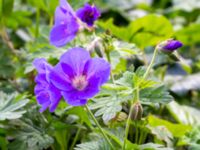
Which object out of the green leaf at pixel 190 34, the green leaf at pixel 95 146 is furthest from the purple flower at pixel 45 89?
the green leaf at pixel 190 34

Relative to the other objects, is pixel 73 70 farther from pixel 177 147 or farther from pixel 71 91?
pixel 177 147

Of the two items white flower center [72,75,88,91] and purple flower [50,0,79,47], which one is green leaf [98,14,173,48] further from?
white flower center [72,75,88,91]

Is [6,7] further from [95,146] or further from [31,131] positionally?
[95,146]

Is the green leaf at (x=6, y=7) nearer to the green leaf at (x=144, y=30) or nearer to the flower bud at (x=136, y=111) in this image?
the green leaf at (x=144, y=30)

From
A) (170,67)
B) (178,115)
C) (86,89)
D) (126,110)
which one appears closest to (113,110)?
(86,89)

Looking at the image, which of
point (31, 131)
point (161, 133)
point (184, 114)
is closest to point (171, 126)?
point (161, 133)

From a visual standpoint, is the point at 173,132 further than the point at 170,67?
No
